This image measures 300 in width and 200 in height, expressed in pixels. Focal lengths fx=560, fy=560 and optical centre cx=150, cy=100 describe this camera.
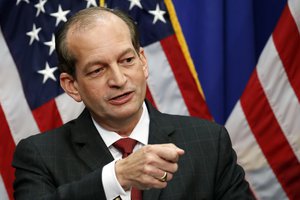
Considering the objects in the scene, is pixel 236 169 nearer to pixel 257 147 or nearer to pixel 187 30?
pixel 257 147

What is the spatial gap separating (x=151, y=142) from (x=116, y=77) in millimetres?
304

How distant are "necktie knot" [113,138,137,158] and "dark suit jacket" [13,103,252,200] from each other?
0.15ft

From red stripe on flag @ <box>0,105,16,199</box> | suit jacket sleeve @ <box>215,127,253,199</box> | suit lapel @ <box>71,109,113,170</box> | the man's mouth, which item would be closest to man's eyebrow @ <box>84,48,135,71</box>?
the man's mouth

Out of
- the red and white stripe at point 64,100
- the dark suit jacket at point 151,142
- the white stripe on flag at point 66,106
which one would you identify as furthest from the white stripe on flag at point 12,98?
the dark suit jacket at point 151,142

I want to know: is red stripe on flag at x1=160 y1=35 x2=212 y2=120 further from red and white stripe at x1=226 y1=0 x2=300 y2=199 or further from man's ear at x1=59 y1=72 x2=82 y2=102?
man's ear at x1=59 y1=72 x2=82 y2=102

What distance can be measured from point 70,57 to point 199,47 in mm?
1303

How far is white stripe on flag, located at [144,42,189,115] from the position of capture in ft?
10.0

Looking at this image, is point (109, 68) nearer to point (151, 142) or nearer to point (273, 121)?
point (151, 142)

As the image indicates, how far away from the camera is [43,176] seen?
190 centimetres

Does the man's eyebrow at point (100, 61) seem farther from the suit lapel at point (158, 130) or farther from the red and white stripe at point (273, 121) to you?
the red and white stripe at point (273, 121)

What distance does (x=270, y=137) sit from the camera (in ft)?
9.79

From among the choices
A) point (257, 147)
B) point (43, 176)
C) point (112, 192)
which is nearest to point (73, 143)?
point (43, 176)

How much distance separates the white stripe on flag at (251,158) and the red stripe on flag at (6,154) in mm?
1180

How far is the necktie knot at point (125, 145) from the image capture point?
1.93 metres
